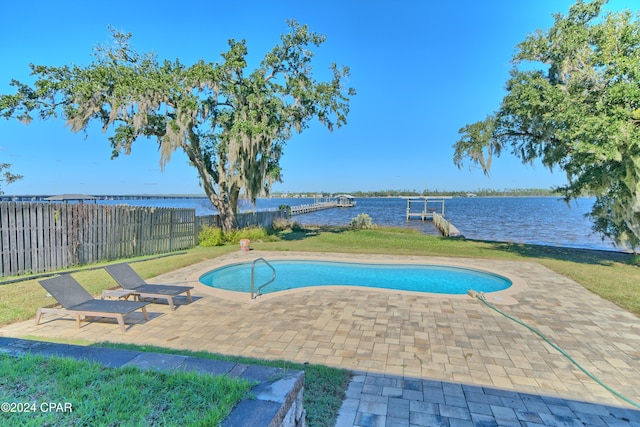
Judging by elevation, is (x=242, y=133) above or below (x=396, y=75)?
below

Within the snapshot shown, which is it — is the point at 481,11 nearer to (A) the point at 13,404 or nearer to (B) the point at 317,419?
(B) the point at 317,419

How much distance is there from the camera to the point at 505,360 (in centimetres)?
345

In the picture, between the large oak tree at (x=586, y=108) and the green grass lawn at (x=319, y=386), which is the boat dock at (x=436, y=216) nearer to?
the large oak tree at (x=586, y=108)

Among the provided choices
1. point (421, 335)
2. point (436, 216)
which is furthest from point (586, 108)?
point (436, 216)

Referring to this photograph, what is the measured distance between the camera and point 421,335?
410 centimetres

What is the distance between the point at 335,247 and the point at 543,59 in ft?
27.7

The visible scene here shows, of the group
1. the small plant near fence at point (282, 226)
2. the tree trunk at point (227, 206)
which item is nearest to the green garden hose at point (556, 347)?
the tree trunk at point (227, 206)

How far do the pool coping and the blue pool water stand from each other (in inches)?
5.7

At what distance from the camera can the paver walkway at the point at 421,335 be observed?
3.08 meters

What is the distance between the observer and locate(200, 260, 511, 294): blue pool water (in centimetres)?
750

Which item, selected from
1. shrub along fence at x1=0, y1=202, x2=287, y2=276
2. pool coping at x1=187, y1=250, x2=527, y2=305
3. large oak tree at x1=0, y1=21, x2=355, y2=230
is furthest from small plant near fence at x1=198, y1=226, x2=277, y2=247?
pool coping at x1=187, y1=250, x2=527, y2=305

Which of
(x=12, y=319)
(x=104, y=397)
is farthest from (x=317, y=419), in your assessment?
(x=12, y=319)

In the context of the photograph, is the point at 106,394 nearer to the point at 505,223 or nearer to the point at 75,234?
the point at 75,234

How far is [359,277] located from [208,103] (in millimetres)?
8795
